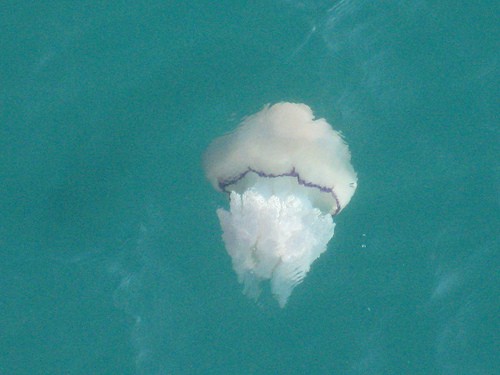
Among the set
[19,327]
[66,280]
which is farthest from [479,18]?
[19,327]

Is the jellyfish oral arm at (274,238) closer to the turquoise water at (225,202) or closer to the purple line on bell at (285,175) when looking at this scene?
the turquoise water at (225,202)

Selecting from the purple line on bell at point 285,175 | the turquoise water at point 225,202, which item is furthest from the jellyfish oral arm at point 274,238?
the purple line on bell at point 285,175

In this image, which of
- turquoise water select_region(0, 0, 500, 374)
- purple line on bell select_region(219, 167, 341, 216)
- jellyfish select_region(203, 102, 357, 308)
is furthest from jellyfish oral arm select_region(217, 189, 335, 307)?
purple line on bell select_region(219, 167, 341, 216)

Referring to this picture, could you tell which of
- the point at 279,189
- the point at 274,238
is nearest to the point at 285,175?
the point at 279,189

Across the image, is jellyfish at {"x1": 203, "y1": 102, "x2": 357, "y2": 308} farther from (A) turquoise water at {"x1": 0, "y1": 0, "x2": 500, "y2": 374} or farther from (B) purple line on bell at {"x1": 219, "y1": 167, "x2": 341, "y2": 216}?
(A) turquoise water at {"x1": 0, "y1": 0, "x2": 500, "y2": 374}

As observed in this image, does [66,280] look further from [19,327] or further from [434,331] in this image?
[434,331]

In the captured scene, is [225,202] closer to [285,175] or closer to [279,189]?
[279,189]

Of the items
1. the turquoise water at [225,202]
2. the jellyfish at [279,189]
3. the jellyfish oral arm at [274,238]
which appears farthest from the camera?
the jellyfish at [279,189]
